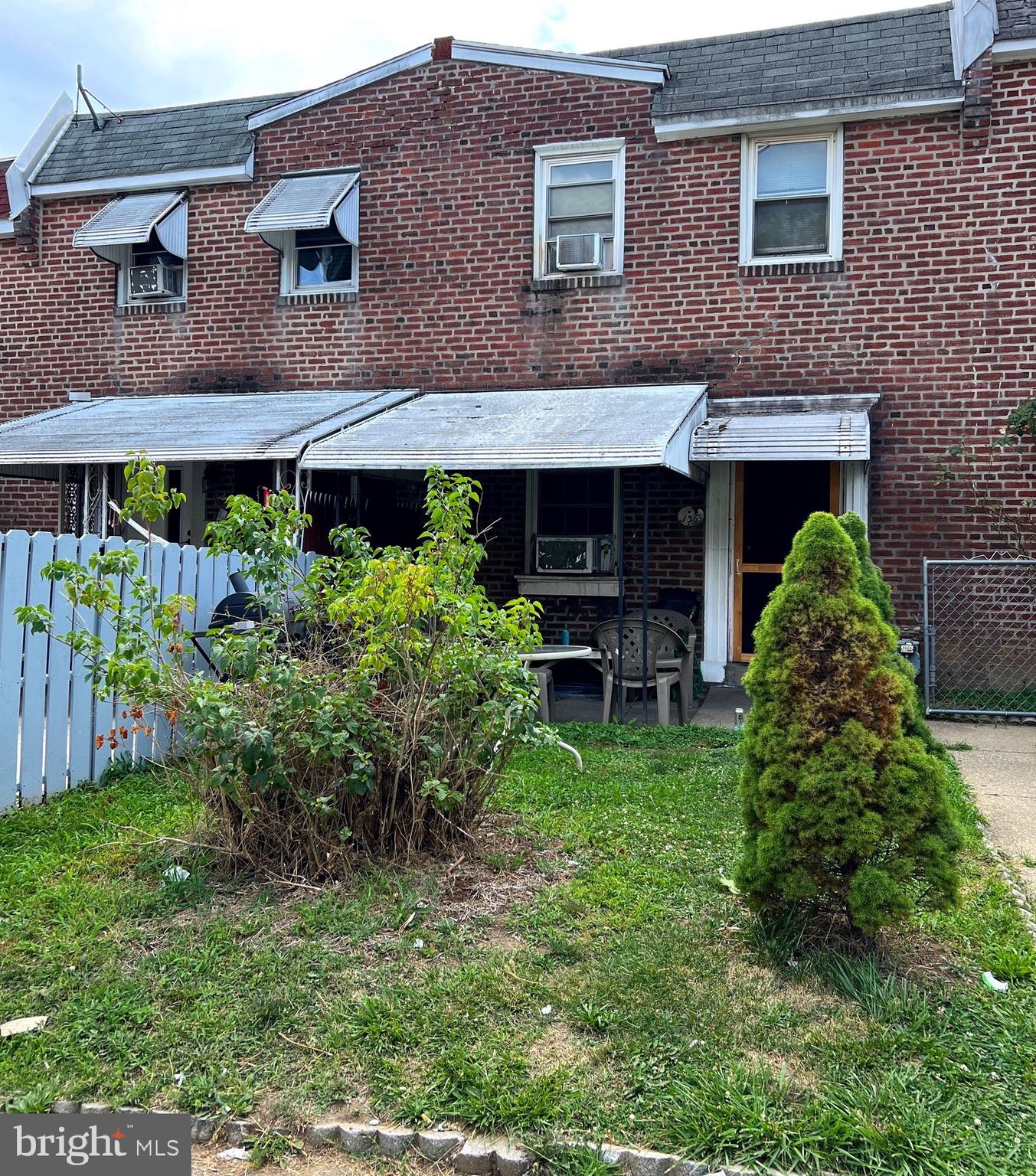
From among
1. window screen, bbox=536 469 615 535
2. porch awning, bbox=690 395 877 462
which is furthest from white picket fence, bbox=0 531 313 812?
window screen, bbox=536 469 615 535

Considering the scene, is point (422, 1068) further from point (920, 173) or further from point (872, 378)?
point (920, 173)

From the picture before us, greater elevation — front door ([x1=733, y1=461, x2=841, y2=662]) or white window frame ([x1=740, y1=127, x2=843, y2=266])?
white window frame ([x1=740, y1=127, x2=843, y2=266])

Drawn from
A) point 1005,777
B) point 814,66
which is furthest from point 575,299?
point 1005,777

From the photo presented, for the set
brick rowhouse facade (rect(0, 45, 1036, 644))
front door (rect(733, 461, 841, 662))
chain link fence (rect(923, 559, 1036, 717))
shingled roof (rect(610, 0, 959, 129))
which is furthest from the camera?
front door (rect(733, 461, 841, 662))

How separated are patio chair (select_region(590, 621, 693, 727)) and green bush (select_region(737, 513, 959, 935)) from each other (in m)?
4.85

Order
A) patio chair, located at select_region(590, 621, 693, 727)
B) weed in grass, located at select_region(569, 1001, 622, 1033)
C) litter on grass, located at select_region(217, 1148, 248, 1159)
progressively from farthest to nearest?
patio chair, located at select_region(590, 621, 693, 727) < weed in grass, located at select_region(569, 1001, 622, 1033) < litter on grass, located at select_region(217, 1148, 248, 1159)

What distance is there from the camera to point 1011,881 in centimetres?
481

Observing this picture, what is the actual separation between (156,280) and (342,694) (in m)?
10.00

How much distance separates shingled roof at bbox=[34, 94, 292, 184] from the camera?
1278 centimetres

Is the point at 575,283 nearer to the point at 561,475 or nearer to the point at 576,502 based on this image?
the point at 561,475

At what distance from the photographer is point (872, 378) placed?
1036cm

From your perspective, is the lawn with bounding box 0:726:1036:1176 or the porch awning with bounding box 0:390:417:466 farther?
the porch awning with bounding box 0:390:417:466

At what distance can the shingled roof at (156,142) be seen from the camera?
12.8 metres

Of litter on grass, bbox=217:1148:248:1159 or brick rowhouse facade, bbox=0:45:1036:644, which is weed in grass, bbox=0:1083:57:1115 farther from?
brick rowhouse facade, bbox=0:45:1036:644
